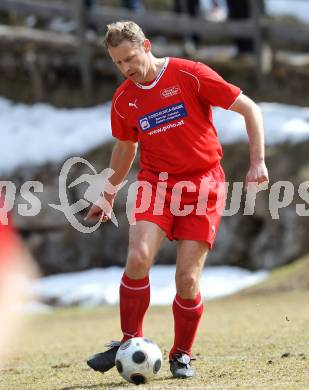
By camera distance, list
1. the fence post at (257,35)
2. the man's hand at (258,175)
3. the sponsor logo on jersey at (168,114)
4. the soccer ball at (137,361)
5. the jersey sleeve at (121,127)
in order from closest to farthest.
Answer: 1. the soccer ball at (137,361)
2. the man's hand at (258,175)
3. the sponsor logo on jersey at (168,114)
4. the jersey sleeve at (121,127)
5. the fence post at (257,35)

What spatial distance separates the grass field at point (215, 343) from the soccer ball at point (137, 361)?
0.07 metres

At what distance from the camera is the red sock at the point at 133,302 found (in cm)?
605

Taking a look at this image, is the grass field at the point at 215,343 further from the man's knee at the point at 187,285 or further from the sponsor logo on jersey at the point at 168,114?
→ the sponsor logo on jersey at the point at 168,114

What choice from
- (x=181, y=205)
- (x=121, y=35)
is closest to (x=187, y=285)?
(x=181, y=205)

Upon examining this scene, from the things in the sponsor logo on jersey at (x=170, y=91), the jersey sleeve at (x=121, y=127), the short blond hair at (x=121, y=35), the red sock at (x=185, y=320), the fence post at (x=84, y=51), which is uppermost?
the short blond hair at (x=121, y=35)

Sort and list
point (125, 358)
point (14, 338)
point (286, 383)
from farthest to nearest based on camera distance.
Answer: point (14, 338), point (125, 358), point (286, 383)

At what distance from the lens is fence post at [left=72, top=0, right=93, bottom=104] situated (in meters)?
17.6

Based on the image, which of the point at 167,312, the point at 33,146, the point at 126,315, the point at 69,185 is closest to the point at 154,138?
the point at 126,315

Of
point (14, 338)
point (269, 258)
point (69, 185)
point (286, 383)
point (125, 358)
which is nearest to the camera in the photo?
point (286, 383)

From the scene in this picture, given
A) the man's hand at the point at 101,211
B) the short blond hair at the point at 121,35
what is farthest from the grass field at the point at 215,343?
the short blond hair at the point at 121,35

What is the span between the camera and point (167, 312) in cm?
1216

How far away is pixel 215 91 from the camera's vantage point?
6137mm

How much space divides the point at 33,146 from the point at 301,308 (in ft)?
23.1

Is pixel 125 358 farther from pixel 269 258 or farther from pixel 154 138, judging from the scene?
pixel 269 258
